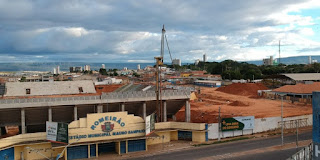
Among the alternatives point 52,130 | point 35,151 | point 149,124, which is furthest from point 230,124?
point 35,151

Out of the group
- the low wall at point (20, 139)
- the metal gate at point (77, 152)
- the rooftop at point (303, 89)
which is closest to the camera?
the low wall at point (20, 139)

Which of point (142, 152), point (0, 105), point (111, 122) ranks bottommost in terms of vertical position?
point (142, 152)

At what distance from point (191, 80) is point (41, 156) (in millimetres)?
138894

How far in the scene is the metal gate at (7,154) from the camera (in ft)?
117

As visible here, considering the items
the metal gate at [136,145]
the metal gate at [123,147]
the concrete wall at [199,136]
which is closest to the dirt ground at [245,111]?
the concrete wall at [199,136]

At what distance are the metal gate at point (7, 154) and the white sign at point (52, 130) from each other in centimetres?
493

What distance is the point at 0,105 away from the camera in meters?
40.4

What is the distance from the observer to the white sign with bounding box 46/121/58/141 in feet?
124

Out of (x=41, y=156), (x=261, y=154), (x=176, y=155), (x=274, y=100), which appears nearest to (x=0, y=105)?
(x=41, y=156)

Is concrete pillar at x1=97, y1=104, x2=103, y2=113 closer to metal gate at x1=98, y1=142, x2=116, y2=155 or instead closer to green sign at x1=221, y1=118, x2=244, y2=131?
metal gate at x1=98, y1=142, x2=116, y2=155

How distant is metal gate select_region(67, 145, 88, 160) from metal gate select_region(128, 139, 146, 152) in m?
6.44

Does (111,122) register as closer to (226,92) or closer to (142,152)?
(142,152)

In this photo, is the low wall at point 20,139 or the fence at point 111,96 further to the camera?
the fence at point 111,96

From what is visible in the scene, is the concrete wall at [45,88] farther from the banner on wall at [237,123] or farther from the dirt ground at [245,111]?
the banner on wall at [237,123]
